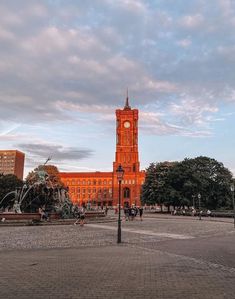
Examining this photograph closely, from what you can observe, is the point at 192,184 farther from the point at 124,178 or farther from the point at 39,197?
the point at 124,178

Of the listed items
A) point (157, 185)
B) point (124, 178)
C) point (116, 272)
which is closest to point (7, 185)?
point (157, 185)

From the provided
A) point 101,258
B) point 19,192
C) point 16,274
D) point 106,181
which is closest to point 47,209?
point 19,192

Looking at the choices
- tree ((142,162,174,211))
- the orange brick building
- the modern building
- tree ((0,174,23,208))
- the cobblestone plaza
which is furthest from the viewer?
the modern building

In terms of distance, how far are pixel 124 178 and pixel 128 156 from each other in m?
12.2

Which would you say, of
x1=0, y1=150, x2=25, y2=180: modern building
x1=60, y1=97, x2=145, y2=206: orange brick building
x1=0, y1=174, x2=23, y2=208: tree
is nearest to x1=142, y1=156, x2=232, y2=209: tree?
x1=0, y1=174, x2=23, y2=208: tree

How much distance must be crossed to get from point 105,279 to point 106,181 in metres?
184

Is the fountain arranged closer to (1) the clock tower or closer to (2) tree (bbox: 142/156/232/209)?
(2) tree (bbox: 142/156/232/209)

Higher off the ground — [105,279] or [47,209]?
[47,209]

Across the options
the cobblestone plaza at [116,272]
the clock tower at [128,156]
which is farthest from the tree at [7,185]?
the clock tower at [128,156]

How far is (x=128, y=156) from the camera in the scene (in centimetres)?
17750

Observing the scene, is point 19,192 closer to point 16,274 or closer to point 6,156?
point 16,274

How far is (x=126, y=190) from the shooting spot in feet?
581

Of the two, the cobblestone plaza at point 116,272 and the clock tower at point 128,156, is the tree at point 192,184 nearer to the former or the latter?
the cobblestone plaza at point 116,272

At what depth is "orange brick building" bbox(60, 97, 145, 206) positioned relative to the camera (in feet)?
574
